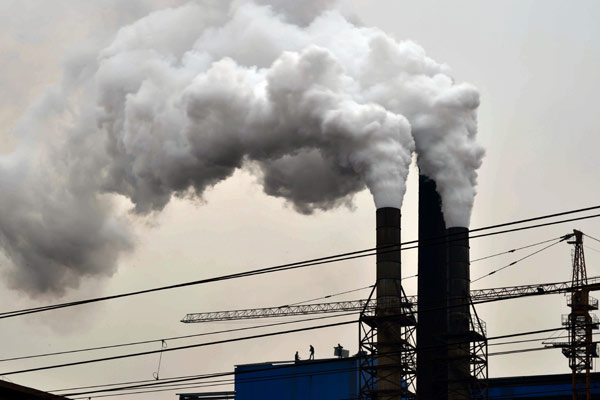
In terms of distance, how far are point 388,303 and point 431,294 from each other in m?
7.62

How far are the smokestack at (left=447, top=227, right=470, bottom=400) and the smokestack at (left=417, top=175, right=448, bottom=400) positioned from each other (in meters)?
0.67

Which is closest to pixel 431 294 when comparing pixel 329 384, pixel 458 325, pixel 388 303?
pixel 458 325

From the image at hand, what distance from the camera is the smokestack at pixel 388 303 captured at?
6706 cm

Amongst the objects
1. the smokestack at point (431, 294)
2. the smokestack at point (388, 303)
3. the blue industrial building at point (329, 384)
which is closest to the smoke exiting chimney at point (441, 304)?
the smokestack at point (431, 294)

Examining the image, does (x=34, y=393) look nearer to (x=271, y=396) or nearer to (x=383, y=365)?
(x=383, y=365)

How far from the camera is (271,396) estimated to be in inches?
3428

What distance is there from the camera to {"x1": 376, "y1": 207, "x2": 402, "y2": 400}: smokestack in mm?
67062

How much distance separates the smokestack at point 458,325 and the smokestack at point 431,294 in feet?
2.20

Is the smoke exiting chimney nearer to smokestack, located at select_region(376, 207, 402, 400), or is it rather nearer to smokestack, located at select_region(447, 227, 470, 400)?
smokestack, located at select_region(447, 227, 470, 400)

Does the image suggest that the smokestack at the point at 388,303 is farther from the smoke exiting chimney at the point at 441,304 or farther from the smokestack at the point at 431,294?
the smokestack at the point at 431,294

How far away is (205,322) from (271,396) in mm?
35788

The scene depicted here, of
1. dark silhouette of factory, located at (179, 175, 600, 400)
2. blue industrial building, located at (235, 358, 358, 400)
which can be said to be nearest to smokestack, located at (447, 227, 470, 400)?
dark silhouette of factory, located at (179, 175, 600, 400)

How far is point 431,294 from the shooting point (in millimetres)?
74875

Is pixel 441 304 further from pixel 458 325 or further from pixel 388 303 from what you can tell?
pixel 388 303
